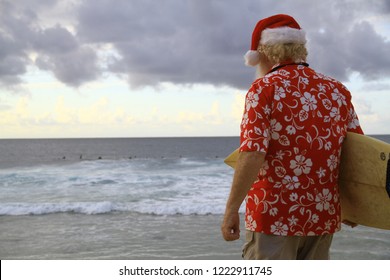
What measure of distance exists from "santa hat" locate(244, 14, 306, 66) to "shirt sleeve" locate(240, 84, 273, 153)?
0.28 meters

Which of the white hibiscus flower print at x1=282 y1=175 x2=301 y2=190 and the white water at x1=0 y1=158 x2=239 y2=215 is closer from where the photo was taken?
the white hibiscus flower print at x1=282 y1=175 x2=301 y2=190

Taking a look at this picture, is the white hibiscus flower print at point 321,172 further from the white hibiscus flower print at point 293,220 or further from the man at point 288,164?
the white hibiscus flower print at point 293,220

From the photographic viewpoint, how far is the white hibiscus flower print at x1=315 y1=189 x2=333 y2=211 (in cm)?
178

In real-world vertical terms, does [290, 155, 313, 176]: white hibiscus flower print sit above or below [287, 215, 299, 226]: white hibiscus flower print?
above

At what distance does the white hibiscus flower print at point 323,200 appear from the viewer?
1.78m

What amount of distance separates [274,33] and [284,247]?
0.90 metres

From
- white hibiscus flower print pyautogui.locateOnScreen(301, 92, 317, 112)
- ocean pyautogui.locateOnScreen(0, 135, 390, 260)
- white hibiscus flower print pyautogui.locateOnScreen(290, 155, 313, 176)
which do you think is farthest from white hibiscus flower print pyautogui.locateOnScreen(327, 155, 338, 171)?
ocean pyautogui.locateOnScreen(0, 135, 390, 260)

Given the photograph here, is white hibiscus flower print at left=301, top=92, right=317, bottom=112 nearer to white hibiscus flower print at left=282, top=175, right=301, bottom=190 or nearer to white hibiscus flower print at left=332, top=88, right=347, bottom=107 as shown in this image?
white hibiscus flower print at left=332, top=88, right=347, bottom=107

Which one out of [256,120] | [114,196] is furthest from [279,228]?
[114,196]

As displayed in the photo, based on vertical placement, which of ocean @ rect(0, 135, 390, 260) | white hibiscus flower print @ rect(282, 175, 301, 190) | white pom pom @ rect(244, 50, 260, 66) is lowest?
ocean @ rect(0, 135, 390, 260)

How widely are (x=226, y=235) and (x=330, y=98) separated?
71cm

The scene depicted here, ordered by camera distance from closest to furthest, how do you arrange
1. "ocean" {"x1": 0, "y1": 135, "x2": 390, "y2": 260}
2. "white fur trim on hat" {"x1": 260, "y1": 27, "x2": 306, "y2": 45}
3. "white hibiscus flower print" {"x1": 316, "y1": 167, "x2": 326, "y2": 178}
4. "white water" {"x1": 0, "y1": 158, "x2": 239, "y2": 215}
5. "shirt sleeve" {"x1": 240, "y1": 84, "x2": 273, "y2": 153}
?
1. "shirt sleeve" {"x1": 240, "y1": 84, "x2": 273, "y2": 153}
2. "white hibiscus flower print" {"x1": 316, "y1": 167, "x2": 326, "y2": 178}
3. "white fur trim on hat" {"x1": 260, "y1": 27, "x2": 306, "y2": 45}
4. "ocean" {"x1": 0, "y1": 135, "x2": 390, "y2": 260}
5. "white water" {"x1": 0, "y1": 158, "x2": 239, "y2": 215}
